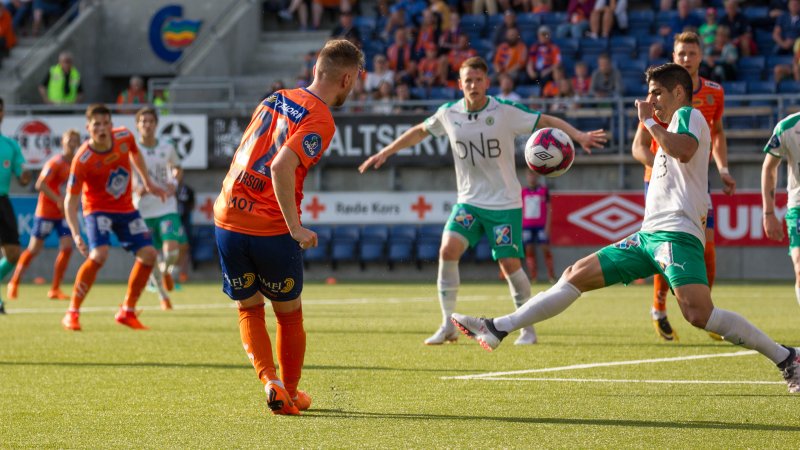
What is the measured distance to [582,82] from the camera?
2305cm

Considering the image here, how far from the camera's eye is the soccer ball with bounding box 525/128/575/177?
8.69m

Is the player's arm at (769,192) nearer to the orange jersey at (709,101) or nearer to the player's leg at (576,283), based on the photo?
the orange jersey at (709,101)

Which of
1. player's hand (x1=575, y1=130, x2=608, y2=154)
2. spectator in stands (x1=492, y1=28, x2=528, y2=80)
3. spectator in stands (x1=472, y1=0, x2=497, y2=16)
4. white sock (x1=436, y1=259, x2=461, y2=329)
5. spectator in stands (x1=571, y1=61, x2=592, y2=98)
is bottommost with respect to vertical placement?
white sock (x1=436, y1=259, x2=461, y2=329)

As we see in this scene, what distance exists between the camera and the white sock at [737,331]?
694cm

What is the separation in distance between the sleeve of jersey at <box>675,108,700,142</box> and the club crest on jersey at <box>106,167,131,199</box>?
6830 millimetres

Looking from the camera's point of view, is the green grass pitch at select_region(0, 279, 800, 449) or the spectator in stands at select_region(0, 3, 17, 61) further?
the spectator in stands at select_region(0, 3, 17, 61)

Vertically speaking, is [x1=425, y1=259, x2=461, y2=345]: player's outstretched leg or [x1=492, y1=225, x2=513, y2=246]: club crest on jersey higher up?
[x1=492, y1=225, x2=513, y2=246]: club crest on jersey

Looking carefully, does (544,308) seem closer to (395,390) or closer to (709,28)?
(395,390)

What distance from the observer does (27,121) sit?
24375mm

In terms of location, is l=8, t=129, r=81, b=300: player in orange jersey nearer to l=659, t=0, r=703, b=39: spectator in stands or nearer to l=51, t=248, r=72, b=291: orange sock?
l=51, t=248, r=72, b=291: orange sock

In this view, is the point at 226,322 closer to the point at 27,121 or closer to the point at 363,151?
the point at 363,151

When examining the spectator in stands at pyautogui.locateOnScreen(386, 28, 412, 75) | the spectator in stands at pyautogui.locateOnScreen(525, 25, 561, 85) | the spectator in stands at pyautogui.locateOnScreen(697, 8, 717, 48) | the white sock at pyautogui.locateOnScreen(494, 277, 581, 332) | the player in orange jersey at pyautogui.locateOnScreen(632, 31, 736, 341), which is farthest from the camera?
the spectator in stands at pyautogui.locateOnScreen(386, 28, 412, 75)

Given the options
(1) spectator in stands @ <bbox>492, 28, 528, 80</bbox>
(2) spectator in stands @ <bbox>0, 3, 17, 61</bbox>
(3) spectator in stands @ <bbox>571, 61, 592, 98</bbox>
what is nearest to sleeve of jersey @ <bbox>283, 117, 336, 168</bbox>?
(3) spectator in stands @ <bbox>571, 61, 592, 98</bbox>

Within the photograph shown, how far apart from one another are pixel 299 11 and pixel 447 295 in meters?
19.5
